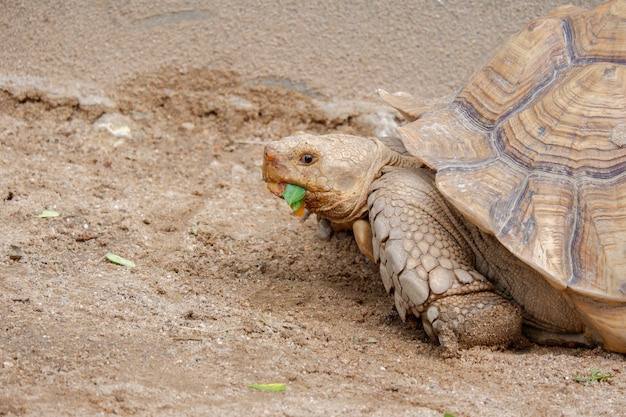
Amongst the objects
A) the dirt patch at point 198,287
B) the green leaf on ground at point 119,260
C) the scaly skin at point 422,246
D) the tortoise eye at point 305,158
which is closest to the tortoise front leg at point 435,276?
the scaly skin at point 422,246

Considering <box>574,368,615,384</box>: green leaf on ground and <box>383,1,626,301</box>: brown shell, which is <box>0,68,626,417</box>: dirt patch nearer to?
<box>574,368,615,384</box>: green leaf on ground

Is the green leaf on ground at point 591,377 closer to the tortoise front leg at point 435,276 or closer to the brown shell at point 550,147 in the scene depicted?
the brown shell at point 550,147

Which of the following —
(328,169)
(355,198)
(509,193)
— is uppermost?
(509,193)

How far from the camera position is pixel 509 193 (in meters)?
3.20

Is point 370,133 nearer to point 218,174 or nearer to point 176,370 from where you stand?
point 218,174

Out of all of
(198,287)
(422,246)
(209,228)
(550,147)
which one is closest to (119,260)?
(198,287)

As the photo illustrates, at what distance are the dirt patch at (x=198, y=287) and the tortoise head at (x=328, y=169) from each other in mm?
466

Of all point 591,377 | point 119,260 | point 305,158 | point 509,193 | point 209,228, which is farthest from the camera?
point 209,228

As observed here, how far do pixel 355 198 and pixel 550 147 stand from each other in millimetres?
890

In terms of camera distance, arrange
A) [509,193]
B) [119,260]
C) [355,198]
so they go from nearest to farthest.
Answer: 1. [509,193]
2. [355,198]
3. [119,260]

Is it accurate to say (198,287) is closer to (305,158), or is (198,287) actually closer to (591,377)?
(305,158)

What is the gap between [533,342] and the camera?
138 inches

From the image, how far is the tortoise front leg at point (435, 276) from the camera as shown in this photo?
3232mm

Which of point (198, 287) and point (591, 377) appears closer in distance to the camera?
point (591, 377)
